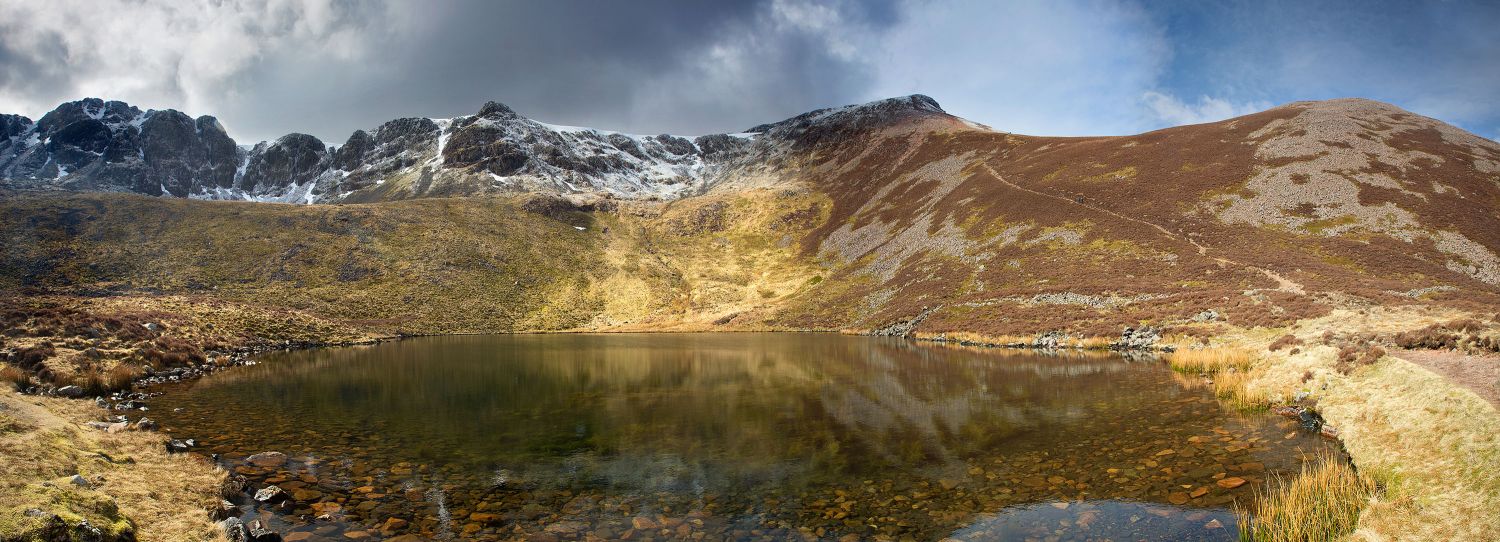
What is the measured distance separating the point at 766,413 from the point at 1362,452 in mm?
16542

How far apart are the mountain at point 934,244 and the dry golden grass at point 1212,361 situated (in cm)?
1304

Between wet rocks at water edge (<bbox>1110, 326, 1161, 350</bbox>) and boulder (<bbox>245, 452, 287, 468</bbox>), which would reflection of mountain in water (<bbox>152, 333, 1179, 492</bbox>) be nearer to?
boulder (<bbox>245, 452, 287, 468</bbox>)

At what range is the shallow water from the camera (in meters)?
12.1

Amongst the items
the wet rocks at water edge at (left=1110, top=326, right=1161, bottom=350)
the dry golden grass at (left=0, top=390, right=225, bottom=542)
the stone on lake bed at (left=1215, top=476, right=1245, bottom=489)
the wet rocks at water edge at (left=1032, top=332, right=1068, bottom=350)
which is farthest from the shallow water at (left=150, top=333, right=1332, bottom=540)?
the wet rocks at water edge at (left=1032, top=332, right=1068, bottom=350)

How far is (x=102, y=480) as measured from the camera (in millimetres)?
11078

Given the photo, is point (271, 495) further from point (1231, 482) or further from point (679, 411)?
point (1231, 482)

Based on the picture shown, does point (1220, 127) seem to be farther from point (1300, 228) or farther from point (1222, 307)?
point (1222, 307)

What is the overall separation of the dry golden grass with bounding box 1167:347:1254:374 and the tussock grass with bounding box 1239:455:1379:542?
19.2 metres

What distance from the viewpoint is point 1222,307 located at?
4431cm

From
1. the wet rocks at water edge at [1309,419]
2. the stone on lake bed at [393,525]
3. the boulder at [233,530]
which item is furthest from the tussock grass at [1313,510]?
the boulder at [233,530]

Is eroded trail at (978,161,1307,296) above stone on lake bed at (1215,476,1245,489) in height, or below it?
above

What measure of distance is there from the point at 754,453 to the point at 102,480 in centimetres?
1364

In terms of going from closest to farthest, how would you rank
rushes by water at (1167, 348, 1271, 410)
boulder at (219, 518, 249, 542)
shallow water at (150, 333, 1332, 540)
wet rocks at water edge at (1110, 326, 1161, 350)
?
boulder at (219, 518, 249, 542)
shallow water at (150, 333, 1332, 540)
rushes by water at (1167, 348, 1271, 410)
wet rocks at water edge at (1110, 326, 1161, 350)

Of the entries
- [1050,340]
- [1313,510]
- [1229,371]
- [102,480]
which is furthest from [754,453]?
[1050,340]
